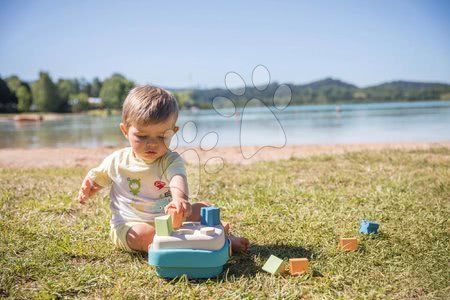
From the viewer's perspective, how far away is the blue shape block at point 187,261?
76.2 inches

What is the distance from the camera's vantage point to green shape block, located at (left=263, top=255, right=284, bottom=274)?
6.68ft

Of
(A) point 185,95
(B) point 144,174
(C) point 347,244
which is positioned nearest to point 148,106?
(B) point 144,174

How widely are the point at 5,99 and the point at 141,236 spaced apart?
74.0m

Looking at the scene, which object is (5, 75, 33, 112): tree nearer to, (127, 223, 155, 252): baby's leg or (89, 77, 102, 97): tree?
(89, 77, 102, 97): tree

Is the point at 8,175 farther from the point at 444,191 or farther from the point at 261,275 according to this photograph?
the point at 444,191

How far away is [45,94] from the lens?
214 ft

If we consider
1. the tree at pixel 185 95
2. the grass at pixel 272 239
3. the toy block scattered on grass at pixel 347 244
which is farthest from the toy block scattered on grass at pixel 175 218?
the tree at pixel 185 95

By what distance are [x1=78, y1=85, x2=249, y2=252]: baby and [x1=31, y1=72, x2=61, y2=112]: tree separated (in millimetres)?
69025

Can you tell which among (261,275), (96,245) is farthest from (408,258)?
(96,245)

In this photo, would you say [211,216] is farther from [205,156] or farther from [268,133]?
[268,133]

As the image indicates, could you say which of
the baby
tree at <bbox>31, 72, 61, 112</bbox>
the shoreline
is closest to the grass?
the baby

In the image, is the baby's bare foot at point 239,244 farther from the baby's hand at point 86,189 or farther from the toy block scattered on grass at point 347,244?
the baby's hand at point 86,189

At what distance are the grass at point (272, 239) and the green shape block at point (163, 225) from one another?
26 cm

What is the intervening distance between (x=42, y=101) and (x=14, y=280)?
6965cm
